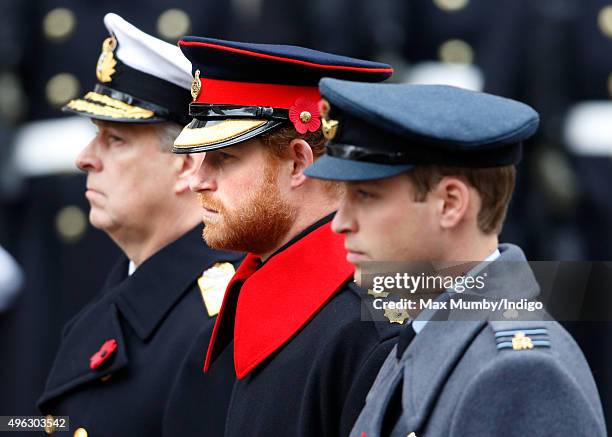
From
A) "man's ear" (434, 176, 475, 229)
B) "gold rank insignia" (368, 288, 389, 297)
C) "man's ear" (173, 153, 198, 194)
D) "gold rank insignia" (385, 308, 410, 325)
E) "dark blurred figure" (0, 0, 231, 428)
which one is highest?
"man's ear" (434, 176, 475, 229)

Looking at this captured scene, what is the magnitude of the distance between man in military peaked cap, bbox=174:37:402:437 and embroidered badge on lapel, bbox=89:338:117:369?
2.22 feet

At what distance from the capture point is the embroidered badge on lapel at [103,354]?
16.0ft

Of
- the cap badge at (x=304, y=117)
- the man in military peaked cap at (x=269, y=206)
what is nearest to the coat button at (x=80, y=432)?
the man in military peaked cap at (x=269, y=206)

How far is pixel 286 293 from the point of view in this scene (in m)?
4.08

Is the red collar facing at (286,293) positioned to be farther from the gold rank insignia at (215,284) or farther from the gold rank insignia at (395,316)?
the gold rank insignia at (215,284)

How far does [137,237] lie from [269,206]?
3.67 ft

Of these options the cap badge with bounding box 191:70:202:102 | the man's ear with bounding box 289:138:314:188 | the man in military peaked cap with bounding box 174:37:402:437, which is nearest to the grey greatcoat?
the man in military peaked cap with bounding box 174:37:402:437

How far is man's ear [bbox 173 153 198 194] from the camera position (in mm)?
5117

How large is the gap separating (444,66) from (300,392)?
286 centimetres

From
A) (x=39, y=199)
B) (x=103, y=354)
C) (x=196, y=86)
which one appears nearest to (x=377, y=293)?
(x=196, y=86)

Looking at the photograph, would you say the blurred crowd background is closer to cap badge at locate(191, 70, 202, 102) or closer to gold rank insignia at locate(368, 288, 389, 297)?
cap badge at locate(191, 70, 202, 102)

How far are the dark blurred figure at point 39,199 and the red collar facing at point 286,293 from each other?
8.72 ft

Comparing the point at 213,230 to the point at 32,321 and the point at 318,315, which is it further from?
the point at 32,321

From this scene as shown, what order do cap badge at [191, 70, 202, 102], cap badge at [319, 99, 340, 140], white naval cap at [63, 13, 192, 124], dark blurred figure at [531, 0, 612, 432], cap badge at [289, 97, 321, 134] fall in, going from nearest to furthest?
cap badge at [319, 99, 340, 140] < cap badge at [289, 97, 321, 134] < cap badge at [191, 70, 202, 102] < white naval cap at [63, 13, 192, 124] < dark blurred figure at [531, 0, 612, 432]
